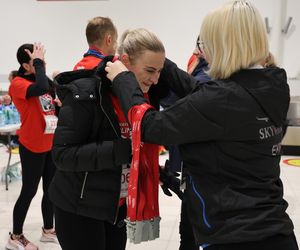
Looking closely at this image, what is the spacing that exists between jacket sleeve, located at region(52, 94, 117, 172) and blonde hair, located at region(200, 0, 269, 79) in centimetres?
49

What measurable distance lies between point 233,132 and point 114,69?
0.45 m

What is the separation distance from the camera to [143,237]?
1.38 meters

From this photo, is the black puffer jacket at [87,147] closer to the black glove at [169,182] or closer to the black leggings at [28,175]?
the black glove at [169,182]

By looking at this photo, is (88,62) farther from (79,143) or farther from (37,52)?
(79,143)

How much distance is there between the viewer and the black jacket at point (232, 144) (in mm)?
1186

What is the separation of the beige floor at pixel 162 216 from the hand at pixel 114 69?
200 centimetres

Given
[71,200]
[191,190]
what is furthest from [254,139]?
[71,200]

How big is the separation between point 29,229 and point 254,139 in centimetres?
276

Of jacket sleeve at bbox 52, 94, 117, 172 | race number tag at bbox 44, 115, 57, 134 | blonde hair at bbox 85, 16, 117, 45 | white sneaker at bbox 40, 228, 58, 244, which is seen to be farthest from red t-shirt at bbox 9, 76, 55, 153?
jacket sleeve at bbox 52, 94, 117, 172

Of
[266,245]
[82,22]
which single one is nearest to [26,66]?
[266,245]

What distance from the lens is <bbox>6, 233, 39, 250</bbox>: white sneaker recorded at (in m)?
3.03

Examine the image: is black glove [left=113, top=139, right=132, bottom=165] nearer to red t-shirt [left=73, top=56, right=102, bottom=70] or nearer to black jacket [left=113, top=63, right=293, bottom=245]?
black jacket [left=113, top=63, right=293, bottom=245]

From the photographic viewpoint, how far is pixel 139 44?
4.91 ft

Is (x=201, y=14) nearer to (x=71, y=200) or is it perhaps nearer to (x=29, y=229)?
(x=29, y=229)
